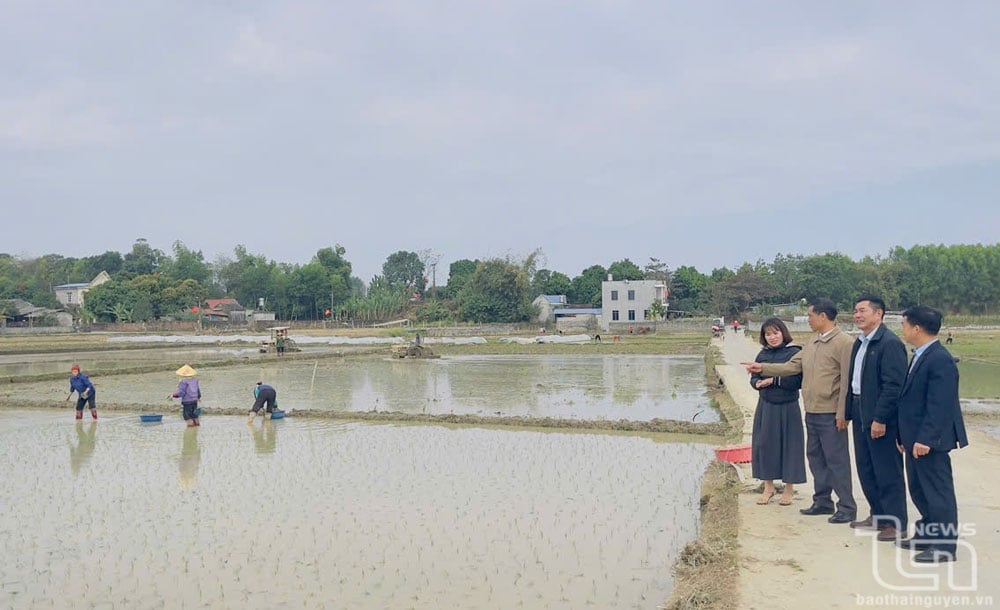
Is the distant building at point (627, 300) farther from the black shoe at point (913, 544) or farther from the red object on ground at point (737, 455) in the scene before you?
the black shoe at point (913, 544)

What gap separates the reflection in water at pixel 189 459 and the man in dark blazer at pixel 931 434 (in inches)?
273

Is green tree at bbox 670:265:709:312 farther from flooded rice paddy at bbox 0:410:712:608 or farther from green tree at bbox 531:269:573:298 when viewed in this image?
flooded rice paddy at bbox 0:410:712:608

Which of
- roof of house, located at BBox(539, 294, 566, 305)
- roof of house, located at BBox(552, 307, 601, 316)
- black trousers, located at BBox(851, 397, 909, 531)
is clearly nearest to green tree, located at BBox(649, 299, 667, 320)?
roof of house, located at BBox(552, 307, 601, 316)

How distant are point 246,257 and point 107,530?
277 ft

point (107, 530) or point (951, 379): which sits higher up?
point (951, 379)

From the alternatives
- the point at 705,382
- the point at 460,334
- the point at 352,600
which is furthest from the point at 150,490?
the point at 460,334

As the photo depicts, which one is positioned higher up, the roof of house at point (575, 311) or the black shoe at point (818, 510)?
the roof of house at point (575, 311)

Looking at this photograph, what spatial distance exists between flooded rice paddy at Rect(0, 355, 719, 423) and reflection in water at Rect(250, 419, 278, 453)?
2171 mm

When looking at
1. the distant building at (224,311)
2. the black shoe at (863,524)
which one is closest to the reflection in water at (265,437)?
the black shoe at (863,524)

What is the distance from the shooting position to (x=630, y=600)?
4793 millimetres

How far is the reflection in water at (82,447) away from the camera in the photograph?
9.73 m

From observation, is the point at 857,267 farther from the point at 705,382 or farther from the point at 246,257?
the point at 246,257

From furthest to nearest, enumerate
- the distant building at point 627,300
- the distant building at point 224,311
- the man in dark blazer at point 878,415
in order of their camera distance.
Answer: the distant building at point 224,311, the distant building at point 627,300, the man in dark blazer at point 878,415

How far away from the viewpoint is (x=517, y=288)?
60.9 metres
